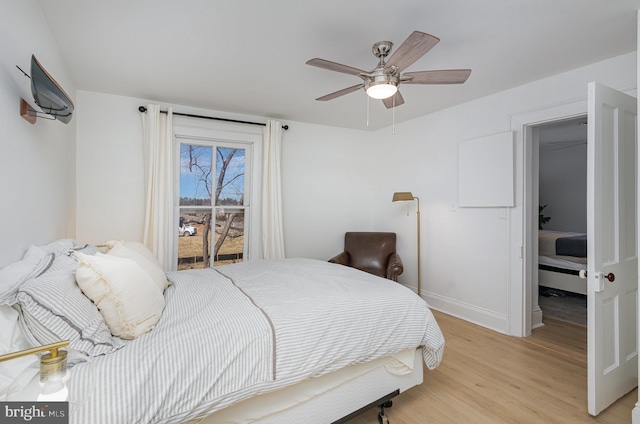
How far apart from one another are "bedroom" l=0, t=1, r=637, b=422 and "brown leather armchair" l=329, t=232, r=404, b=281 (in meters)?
0.34

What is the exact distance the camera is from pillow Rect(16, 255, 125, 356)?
1.13 m

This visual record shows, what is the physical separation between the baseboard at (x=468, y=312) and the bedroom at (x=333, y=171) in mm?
13

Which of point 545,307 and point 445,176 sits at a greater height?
point 445,176

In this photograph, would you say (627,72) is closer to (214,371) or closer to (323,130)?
(323,130)

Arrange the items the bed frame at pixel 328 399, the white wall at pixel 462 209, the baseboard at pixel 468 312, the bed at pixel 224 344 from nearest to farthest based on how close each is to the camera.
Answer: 1. the bed at pixel 224 344
2. the bed frame at pixel 328 399
3. the white wall at pixel 462 209
4. the baseboard at pixel 468 312

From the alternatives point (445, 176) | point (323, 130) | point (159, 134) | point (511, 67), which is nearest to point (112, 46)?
point (159, 134)

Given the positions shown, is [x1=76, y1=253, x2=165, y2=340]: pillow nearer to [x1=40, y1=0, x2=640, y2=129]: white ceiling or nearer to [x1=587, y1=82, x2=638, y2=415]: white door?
[x1=40, y1=0, x2=640, y2=129]: white ceiling

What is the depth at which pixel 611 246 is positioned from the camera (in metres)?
2.04

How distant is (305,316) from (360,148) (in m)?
3.62

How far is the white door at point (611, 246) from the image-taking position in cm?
191

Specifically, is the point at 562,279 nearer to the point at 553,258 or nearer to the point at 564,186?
the point at 553,258

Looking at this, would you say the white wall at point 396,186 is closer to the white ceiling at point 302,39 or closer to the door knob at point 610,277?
the white ceiling at point 302,39

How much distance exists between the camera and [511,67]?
2.63 m

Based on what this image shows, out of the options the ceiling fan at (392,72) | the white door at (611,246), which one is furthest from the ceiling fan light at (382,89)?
the white door at (611,246)
